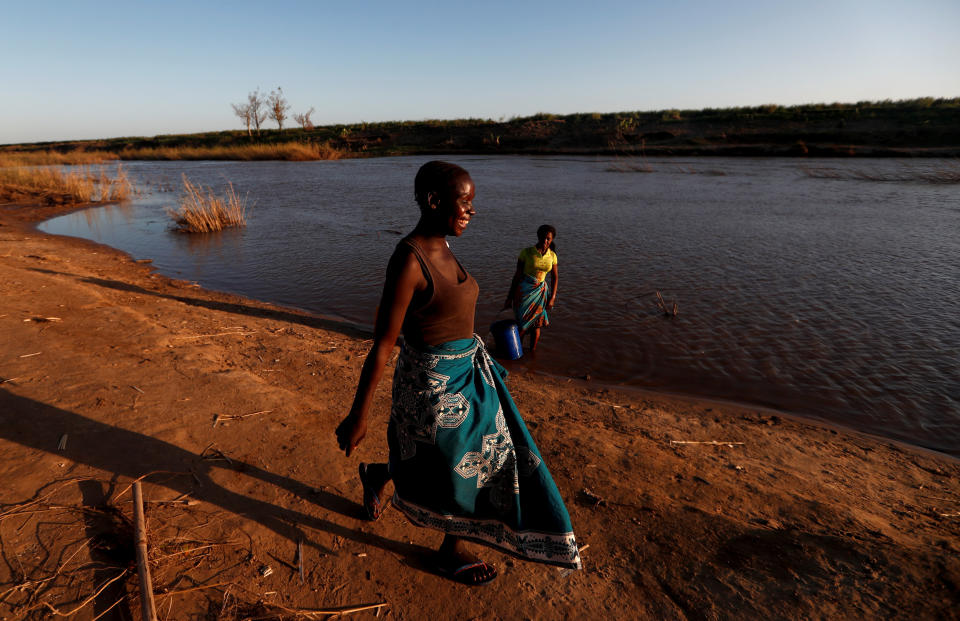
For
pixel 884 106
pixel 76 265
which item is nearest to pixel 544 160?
pixel 884 106

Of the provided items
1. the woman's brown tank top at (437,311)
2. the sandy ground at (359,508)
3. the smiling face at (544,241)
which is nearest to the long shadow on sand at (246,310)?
the sandy ground at (359,508)

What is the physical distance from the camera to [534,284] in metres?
5.29

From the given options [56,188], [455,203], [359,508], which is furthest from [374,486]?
[56,188]

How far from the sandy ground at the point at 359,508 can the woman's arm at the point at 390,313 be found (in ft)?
3.20

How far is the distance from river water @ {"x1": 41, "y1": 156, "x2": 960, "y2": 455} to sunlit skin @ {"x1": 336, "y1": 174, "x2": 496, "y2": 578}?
363cm

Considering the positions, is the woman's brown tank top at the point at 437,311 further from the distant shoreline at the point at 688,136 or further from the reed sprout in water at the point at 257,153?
the reed sprout in water at the point at 257,153

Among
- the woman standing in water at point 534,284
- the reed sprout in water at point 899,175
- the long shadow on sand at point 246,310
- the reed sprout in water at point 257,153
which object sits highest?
the reed sprout in water at point 257,153

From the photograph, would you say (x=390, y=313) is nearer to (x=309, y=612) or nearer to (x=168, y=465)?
(x=309, y=612)

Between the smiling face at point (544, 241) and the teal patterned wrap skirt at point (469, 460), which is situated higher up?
the smiling face at point (544, 241)

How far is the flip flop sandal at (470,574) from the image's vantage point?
2.20 metres

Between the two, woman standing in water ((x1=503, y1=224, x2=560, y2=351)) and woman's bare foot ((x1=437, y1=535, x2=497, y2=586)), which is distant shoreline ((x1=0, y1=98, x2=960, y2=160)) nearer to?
woman standing in water ((x1=503, y1=224, x2=560, y2=351))

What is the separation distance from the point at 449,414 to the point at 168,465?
78.9 inches

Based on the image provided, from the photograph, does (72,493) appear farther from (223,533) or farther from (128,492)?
(223,533)

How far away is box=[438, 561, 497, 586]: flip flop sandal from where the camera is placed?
2195 millimetres
